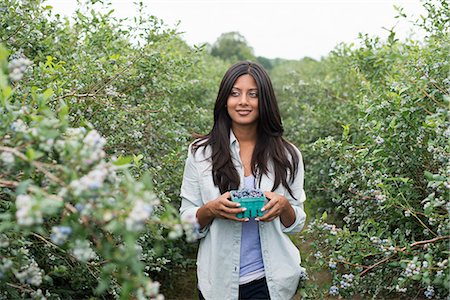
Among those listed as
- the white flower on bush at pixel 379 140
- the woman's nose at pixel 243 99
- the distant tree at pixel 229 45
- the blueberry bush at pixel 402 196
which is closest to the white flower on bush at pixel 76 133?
the woman's nose at pixel 243 99

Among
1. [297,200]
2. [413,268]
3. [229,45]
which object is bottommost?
[413,268]

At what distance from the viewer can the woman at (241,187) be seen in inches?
82.1

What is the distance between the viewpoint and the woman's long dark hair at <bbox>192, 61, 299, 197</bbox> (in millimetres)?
2172

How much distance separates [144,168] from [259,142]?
1.05 metres

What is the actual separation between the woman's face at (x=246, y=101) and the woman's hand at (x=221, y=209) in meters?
0.38

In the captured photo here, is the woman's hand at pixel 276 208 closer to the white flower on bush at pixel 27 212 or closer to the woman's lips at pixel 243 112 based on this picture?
the woman's lips at pixel 243 112

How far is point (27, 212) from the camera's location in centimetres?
103

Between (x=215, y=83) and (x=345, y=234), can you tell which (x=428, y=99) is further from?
(x=215, y=83)

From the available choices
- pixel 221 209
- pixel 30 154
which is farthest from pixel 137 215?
pixel 221 209

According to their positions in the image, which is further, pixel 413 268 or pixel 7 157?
pixel 413 268

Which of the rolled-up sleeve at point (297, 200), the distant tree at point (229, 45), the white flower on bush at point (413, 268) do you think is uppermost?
the distant tree at point (229, 45)

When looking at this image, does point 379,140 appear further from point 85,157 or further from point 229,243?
point 85,157

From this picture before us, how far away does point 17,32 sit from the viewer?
2988mm

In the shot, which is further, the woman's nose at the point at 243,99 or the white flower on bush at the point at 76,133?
the woman's nose at the point at 243,99
